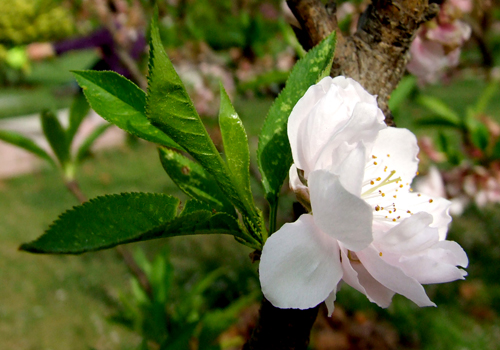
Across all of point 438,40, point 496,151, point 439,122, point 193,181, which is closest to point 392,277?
point 193,181

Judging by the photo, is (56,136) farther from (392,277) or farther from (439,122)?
(439,122)

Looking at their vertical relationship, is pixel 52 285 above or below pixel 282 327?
below

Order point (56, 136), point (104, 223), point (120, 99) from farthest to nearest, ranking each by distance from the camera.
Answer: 1. point (56, 136)
2. point (120, 99)
3. point (104, 223)

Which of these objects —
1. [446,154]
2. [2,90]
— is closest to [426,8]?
→ [446,154]

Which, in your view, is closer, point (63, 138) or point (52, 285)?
point (63, 138)

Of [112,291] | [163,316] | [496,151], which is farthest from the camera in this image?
[112,291]

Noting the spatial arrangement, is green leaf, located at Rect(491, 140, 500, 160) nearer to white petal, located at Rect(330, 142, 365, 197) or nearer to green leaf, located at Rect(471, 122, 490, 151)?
green leaf, located at Rect(471, 122, 490, 151)
